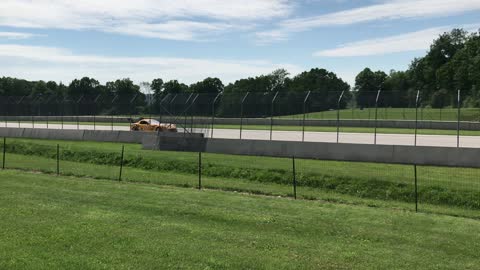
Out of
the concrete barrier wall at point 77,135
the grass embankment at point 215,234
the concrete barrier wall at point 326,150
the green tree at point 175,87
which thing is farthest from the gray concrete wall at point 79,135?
the green tree at point 175,87

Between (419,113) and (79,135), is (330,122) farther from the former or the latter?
(79,135)

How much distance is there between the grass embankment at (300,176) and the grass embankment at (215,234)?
2.95m

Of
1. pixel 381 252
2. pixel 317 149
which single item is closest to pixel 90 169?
pixel 317 149

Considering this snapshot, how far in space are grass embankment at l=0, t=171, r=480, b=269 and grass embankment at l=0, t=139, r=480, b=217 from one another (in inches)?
116

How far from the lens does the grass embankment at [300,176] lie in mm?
15664

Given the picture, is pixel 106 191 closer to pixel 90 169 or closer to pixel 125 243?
pixel 125 243

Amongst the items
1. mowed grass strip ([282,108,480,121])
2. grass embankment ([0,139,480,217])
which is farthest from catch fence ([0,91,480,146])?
grass embankment ([0,139,480,217])

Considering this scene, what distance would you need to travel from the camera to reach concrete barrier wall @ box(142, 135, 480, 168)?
67.7 feet

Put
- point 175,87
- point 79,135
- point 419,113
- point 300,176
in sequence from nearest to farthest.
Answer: point 300,176, point 419,113, point 79,135, point 175,87

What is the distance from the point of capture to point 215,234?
31.6 ft

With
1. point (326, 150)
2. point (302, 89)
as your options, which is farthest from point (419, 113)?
point (302, 89)

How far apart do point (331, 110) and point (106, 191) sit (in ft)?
68.8

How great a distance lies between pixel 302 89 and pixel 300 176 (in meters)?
121

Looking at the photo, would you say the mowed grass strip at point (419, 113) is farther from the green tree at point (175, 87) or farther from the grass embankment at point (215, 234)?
the green tree at point (175, 87)
